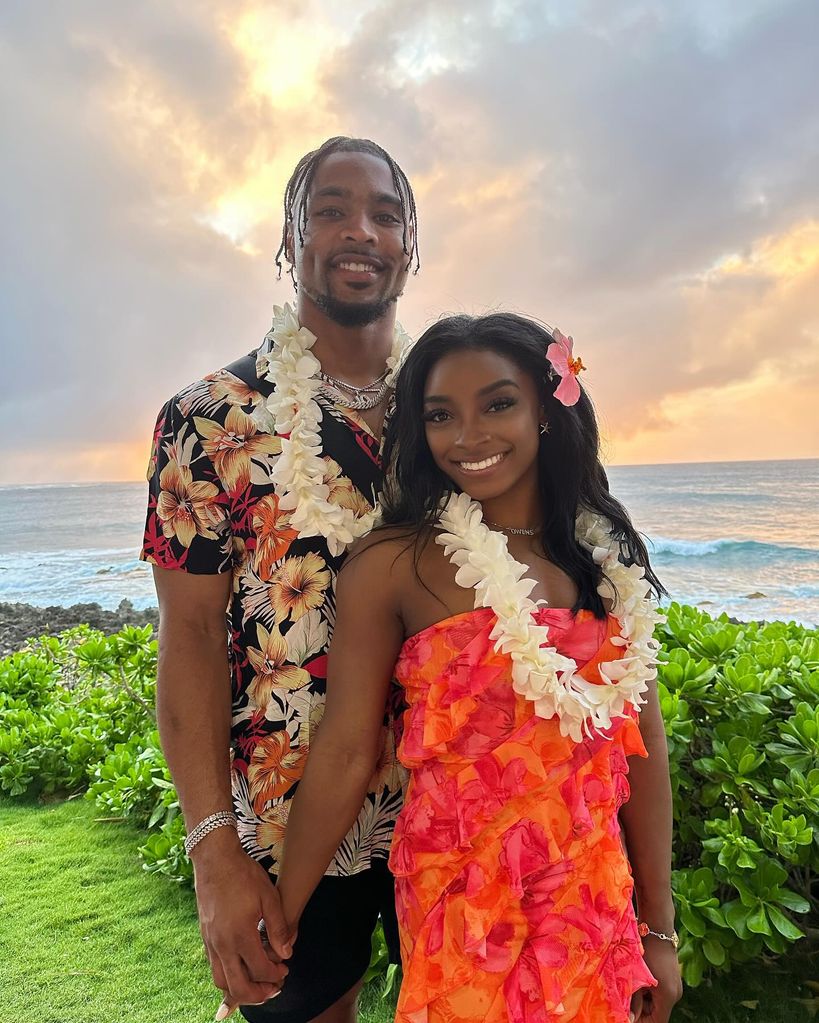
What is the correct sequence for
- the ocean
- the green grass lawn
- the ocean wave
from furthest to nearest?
the ocean wave, the ocean, the green grass lawn

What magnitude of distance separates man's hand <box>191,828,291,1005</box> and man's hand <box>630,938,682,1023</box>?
2.71 feet

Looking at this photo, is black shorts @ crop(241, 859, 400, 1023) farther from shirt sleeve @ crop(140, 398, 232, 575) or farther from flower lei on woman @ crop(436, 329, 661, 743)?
shirt sleeve @ crop(140, 398, 232, 575)

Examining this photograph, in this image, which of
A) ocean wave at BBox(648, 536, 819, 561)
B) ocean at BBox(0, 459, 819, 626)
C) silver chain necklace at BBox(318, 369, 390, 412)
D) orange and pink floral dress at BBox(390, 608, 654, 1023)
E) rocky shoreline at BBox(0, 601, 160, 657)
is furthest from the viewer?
ocean wave at BBox(648, 536, 819, 561)

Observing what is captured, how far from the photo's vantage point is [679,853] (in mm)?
2416

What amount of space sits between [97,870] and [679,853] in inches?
108

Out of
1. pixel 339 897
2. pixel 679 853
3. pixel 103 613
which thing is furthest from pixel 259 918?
pixel 103 613

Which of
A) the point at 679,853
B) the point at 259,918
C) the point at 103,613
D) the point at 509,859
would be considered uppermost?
the point at 509,859

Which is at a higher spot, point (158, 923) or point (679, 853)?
point (679, 853)

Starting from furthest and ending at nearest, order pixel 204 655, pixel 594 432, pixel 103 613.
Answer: pixel 103 613 → pixel 594 432 → pixel 204 655

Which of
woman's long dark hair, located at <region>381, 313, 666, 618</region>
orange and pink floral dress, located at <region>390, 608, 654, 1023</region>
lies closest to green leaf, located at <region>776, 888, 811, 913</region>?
orange and pink floral dress, located at <region>390, 608, 654, 1023</region>

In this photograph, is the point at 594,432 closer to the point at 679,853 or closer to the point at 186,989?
the point at 679,853

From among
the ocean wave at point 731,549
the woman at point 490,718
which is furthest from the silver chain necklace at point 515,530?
the ocean wave at point 731,549

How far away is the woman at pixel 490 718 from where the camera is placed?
134 centimetres

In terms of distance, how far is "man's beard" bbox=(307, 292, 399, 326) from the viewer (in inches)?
71.0
